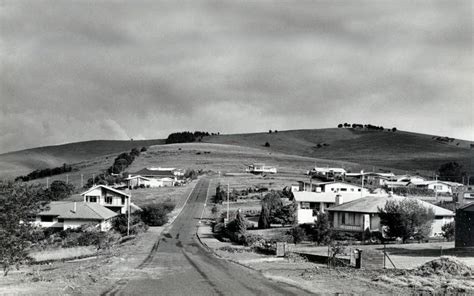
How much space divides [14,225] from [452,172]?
160470mm

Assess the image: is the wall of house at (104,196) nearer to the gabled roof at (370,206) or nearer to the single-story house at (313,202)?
the single-story house at (313,202)

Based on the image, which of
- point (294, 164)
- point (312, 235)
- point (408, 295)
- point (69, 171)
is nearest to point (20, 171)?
point (69, 171)

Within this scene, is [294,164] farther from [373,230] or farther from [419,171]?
[373,230]

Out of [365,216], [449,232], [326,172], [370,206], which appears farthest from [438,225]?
[326,172]

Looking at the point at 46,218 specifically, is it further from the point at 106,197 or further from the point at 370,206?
the point at 370,206

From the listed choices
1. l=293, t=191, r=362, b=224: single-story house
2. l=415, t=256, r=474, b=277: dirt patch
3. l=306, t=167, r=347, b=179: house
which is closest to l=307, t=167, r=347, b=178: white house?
l=306, t=167, r=347, b=179: house

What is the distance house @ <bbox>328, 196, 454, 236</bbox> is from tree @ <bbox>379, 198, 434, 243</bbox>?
665cm

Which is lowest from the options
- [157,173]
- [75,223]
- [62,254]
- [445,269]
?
[62,254]

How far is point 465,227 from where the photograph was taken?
52.1 meters

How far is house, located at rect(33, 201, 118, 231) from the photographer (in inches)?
3051

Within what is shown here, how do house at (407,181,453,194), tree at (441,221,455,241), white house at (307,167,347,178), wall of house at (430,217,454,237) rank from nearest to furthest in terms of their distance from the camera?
tree at (441,221,455,241), wall of house at (430,217,454,237), house at (407,181,453,194), white house at (307,167,347,178)

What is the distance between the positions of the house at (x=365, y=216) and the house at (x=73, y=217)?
34.3 m

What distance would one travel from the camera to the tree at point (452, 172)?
165 metres

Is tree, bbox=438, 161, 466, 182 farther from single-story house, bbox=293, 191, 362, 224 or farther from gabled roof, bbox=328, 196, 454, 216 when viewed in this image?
gabled roof, bbox=328, 196, 454, 216
